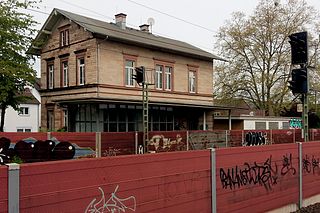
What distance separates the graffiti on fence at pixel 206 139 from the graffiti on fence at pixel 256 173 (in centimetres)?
1335

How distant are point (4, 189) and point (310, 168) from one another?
7.89 metres

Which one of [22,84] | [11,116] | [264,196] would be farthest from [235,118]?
[264,196]

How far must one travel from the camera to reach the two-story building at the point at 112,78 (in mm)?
28344

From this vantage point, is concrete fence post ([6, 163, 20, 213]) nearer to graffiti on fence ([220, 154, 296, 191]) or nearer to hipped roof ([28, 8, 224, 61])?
graffiti on fence ([220, 154, 296, 191])

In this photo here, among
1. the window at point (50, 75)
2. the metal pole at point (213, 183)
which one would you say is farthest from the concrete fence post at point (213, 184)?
the window at point (50, 75)

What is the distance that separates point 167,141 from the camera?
69.5 ft

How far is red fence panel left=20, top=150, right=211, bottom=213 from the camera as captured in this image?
4.18m

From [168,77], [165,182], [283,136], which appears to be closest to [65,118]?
[168,77]

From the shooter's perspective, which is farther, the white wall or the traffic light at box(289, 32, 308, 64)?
the white wall

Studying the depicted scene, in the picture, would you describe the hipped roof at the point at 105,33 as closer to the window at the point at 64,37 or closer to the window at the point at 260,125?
the window at the point at 64,37

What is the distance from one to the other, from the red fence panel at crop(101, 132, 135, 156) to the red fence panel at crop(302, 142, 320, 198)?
9.26 metres

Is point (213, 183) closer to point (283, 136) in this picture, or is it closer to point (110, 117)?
point (110, 117)

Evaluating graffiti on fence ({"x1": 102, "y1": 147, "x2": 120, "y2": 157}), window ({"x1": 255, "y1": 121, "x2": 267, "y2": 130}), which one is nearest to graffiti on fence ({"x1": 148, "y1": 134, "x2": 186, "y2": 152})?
graffiti on fence ({"x1": 102, "y1": 147, "x2": 120, "y2": 157})

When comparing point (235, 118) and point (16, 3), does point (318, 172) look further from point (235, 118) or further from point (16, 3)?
point (235, 118)
